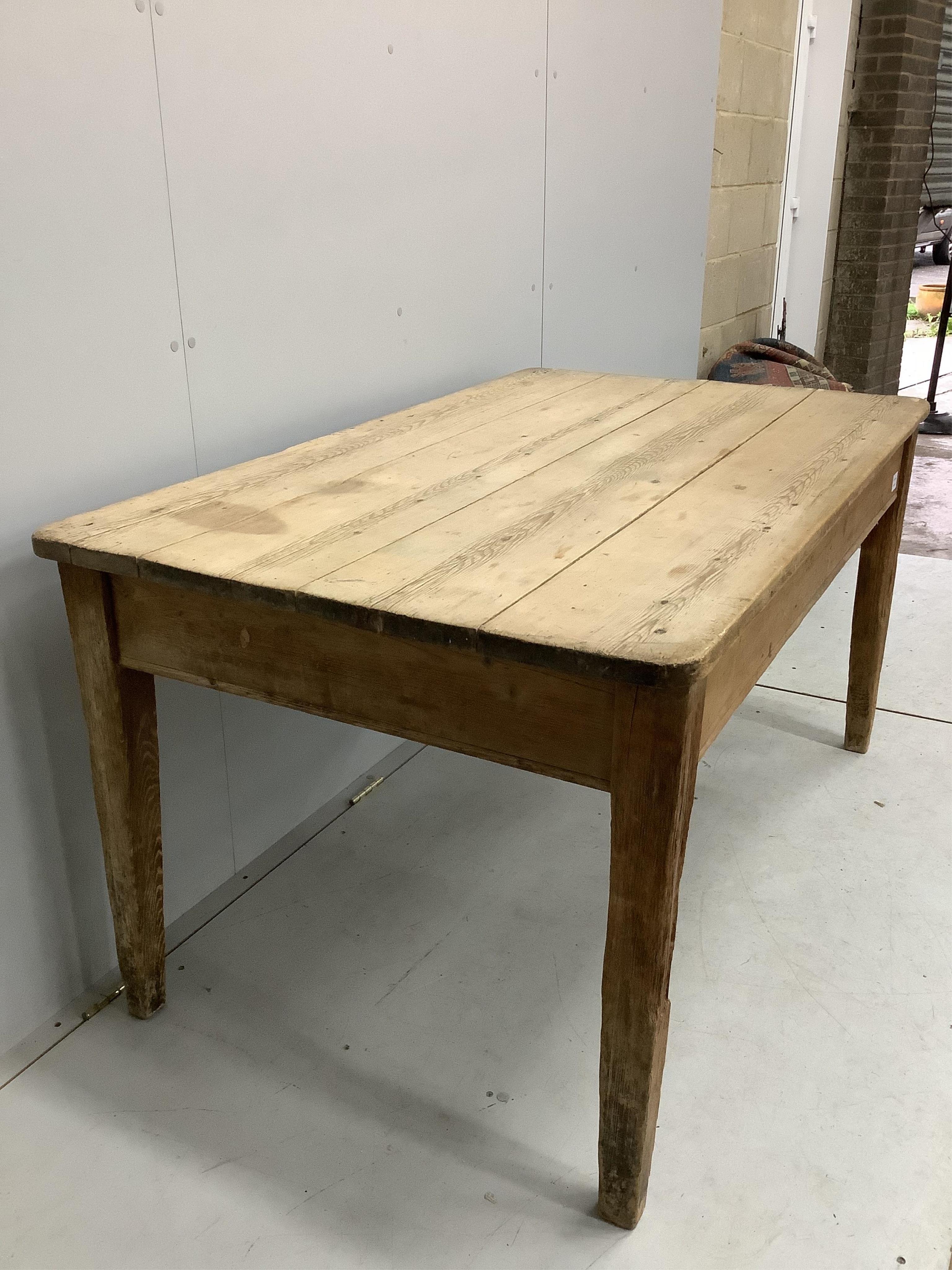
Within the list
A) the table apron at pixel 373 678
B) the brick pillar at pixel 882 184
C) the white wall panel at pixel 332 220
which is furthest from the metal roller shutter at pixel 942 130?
the table apron at pixel 373 678

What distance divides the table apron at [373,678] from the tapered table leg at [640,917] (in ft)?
0.13

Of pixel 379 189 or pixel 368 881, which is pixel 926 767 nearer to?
pixel 368 881

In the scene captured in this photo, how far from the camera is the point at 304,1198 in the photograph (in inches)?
48.0

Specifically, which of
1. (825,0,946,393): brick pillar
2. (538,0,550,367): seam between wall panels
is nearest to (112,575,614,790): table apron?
(538,0,550,367): seam between wall panels

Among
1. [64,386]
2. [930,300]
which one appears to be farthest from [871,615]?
[930,300]

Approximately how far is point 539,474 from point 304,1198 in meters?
0.93

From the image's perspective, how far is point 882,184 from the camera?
4.70 metres

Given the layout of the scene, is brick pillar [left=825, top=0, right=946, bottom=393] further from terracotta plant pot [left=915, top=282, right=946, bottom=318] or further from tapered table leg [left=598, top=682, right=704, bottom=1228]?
tapered table leg [left=598, top=682, right=704, bottom=1228]

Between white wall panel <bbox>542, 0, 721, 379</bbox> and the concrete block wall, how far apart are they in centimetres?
23

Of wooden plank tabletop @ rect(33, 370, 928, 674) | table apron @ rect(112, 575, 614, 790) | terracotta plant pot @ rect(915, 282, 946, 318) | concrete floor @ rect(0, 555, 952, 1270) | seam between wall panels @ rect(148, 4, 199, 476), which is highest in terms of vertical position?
seam between wall panels @ rect(148, 4, 199, 476)

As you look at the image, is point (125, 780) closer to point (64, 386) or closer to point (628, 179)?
point (64, 386)

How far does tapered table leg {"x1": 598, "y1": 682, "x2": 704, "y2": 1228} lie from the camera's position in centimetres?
96

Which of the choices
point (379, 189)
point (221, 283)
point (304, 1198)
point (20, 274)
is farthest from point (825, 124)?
point (304, 1198)

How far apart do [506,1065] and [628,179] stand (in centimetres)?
216
